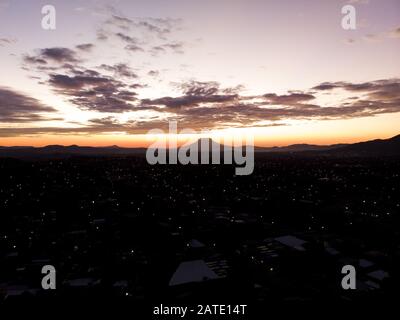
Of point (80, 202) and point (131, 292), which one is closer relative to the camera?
point (131, 292)

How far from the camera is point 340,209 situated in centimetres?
7906

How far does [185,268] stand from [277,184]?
9967cm

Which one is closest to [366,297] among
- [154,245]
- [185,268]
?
[185,268]

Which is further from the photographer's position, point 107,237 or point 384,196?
point 384,196

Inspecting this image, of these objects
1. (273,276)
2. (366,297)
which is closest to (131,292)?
(273,276)

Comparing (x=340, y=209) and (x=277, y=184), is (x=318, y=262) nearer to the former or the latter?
(x=340, y=209)

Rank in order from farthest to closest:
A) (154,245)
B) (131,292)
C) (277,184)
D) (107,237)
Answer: (277,184)
(107,237)
(154,245)
(131,292)

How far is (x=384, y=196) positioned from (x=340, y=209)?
100 feet
